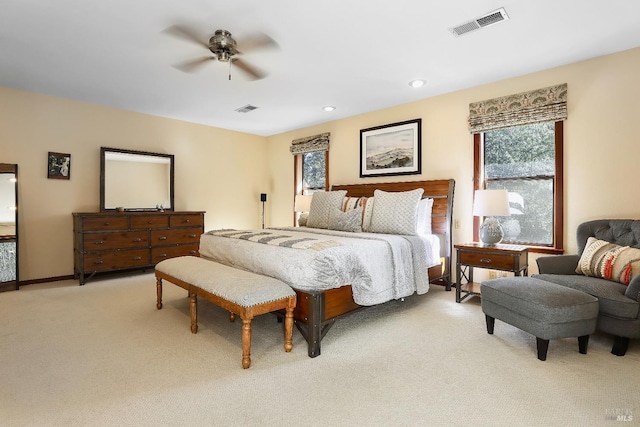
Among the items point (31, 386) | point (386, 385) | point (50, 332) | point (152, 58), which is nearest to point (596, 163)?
point (386, 385)

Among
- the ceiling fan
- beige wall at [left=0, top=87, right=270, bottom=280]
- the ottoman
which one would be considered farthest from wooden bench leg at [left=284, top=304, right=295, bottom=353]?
beige wall at [left=0, top=87, right=270, bottom=280]

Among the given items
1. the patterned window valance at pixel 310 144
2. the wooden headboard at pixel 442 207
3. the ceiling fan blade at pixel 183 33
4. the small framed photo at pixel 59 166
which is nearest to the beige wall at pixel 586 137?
the wooden headboard at pixel 442 207

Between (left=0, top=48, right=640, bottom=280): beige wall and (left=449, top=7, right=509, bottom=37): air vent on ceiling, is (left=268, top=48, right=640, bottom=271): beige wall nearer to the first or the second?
(left=0, top=48, right=640, bottom=280): beige wall

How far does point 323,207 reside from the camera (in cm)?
464

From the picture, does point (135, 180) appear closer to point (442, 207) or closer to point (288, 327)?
point (288, 327)

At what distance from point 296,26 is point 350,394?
2786 mm

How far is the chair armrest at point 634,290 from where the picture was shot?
2334 mm

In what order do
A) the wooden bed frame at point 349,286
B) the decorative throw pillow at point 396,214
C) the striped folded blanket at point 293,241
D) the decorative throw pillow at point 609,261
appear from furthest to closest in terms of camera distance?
1. the decorative throw pillow at point 396,214
2. the striped folded blanket at point 293,241
3. the decorative throw pillow at point 609,261
4. the wooden bed frame at point 349,286

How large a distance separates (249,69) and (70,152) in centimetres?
324

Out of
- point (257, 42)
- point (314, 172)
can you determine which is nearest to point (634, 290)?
point (257, 42)

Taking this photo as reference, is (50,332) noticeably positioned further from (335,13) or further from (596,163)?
(596,163)

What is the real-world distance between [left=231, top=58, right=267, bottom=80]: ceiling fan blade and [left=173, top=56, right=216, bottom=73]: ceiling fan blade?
24 cm

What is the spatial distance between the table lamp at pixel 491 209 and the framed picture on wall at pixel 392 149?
1254 mm

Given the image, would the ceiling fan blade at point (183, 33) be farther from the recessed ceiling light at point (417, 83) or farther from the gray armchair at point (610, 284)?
the gray armchair at point (610, 284)
